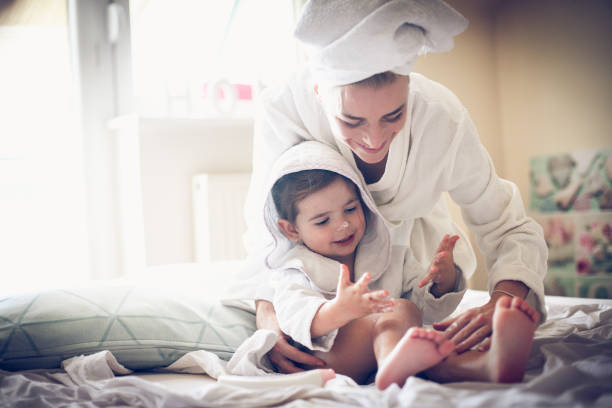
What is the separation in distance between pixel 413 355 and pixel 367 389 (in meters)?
0.08

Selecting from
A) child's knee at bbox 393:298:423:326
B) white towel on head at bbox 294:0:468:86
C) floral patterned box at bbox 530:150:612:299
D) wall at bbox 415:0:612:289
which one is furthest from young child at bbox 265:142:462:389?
floral patterned box at bbox 530:150:612:299

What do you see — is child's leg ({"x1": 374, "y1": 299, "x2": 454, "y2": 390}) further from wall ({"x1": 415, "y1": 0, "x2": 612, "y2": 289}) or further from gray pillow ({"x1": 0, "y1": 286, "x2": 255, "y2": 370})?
wall ({"x1": 415, "y1": 0, "x2": 612, "y2": 289})

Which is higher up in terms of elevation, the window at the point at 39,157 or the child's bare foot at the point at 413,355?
the window at the point at 39,157

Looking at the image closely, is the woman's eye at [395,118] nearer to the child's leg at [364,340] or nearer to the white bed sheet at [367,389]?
the child's leg at [364,340]

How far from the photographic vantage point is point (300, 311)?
3.06ft

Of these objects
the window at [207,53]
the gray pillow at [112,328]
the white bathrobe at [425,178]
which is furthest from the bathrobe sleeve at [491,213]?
the window at [207,53]

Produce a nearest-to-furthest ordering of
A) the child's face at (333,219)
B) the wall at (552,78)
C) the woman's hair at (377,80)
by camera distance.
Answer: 1. the woman's hair at (377,80)
2. the child's face at (333,219)
3. the wall at (552,78)

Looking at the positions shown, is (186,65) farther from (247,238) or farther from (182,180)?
(247,238)

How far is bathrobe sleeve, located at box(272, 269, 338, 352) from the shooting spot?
2.99 ft

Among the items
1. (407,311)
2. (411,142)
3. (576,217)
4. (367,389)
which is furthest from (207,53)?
(367,389)

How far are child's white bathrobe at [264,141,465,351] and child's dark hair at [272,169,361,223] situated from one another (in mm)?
21

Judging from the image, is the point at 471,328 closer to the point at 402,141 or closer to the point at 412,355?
the point at 412,355

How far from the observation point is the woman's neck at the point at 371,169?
1.14 metres

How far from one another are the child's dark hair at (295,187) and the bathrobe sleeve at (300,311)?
0.14 m
